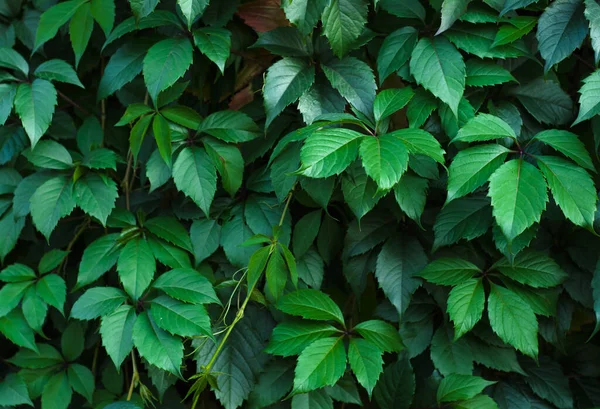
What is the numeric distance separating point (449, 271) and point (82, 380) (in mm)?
897

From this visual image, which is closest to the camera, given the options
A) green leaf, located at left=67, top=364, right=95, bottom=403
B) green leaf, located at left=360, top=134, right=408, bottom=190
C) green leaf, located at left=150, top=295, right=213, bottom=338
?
green leaf, located at left=360, top=134, right=408, bottom=190

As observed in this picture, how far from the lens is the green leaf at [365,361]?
1.09m

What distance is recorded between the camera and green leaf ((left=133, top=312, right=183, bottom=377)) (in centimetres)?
118

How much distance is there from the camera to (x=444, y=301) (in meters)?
1.26

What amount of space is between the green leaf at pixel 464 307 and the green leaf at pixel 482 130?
29 cm

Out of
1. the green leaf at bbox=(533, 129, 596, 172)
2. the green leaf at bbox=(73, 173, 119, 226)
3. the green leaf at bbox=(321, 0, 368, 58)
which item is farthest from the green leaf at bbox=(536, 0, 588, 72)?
the green leaf at bbox=(73, 173, 119, 226)

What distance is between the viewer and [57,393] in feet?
4.58

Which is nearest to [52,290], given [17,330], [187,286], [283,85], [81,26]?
[17,330]

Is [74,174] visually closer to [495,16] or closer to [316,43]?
[316,43]

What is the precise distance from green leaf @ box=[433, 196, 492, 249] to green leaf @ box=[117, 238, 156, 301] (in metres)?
0.60

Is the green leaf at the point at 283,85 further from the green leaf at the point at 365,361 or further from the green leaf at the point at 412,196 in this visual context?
the green leaf at the point at 365,361

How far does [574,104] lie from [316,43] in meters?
0.56

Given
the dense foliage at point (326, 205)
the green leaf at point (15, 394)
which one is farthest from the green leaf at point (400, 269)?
the green leaf at point (15, 394)

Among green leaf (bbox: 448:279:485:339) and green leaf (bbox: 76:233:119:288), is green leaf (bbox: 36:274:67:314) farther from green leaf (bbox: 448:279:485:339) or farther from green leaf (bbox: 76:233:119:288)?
green leaf (bbox: 448:279:485:339)
